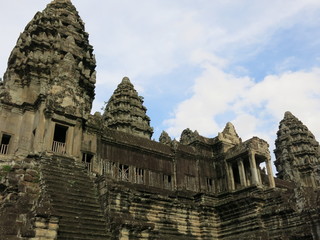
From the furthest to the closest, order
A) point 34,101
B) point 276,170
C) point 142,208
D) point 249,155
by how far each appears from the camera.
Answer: point 276,170 < point 249,155 < point 142,208 < point 34,101

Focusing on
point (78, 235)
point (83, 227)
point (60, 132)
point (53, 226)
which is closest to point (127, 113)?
point (60, 132)

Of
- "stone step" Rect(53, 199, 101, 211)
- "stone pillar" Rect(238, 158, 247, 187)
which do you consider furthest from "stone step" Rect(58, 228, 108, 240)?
"stone pillar" Rect(238, 158, 247, 187)

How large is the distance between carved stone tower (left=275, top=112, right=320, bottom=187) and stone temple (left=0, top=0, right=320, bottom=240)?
1737 cm

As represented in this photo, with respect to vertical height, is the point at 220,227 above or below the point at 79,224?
above

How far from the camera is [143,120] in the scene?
47.1m

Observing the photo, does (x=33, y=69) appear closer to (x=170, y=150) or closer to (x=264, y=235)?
(x=170, y=150)

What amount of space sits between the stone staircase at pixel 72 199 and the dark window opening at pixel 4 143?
3.83 m

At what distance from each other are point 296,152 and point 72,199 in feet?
137

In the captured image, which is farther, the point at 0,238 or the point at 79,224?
the point at 79,224

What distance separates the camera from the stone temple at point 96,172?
15.2 m

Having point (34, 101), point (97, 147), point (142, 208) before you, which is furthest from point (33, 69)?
point (142, 208)

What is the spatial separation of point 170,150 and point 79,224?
14354 mm

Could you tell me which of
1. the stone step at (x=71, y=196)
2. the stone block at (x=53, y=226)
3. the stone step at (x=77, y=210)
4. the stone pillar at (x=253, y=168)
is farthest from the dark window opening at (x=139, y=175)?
the stone block at (x=53, y=226)

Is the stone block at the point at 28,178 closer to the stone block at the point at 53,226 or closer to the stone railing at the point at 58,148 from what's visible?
the stone block at the point at 53,226
